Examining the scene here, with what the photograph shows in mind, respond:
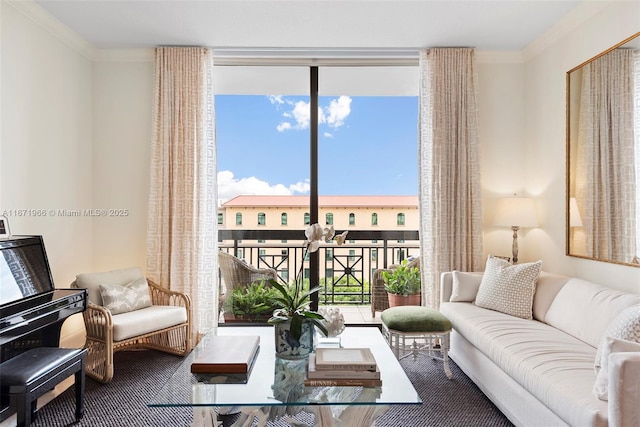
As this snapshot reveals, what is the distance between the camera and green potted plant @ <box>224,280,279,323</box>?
4.07 metres

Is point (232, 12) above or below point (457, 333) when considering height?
above

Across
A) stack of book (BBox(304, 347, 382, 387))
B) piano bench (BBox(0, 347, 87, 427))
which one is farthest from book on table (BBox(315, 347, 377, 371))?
piano bench (BBox(0, 347, 87, 427))

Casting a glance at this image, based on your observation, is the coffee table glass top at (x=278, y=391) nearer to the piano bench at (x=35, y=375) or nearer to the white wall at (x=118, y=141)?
the piano bench at (x=35, y=375)

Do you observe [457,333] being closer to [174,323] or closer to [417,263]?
[417,263]

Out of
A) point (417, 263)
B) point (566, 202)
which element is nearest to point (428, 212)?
point (417, 263)

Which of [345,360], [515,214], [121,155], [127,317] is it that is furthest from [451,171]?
[121,155]

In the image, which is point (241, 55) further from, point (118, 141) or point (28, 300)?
point (28, 300)

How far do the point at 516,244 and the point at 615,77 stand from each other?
1542 millimetres

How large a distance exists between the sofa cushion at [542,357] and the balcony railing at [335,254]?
1477mm

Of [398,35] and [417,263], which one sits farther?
[417,263]

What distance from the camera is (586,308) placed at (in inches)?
99.9

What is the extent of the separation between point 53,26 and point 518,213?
4115 millimetres

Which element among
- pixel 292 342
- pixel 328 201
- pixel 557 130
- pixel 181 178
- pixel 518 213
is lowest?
pixel 292 342

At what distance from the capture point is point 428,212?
3846 millimetres
